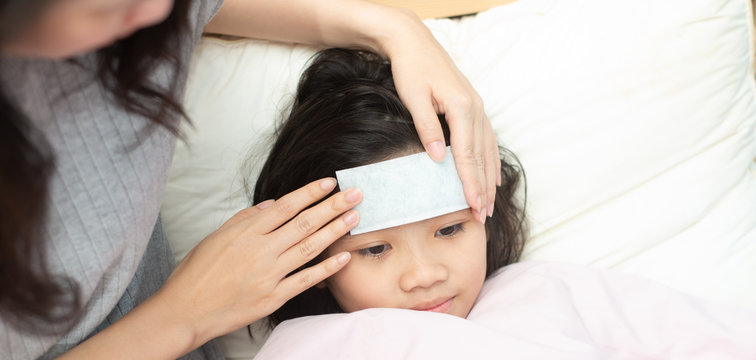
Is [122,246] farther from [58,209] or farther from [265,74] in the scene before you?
[265,74]

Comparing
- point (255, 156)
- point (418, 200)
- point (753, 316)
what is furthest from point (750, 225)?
point (255, 156)

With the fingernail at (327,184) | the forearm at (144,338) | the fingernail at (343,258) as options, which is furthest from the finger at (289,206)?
the forearm at (144,338)

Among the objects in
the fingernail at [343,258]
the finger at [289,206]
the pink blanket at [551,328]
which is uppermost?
the finger at [289,206]

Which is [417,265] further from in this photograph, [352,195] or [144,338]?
[144,338]

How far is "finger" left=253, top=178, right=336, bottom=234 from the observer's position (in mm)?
1035

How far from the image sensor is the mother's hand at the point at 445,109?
1.05 metres

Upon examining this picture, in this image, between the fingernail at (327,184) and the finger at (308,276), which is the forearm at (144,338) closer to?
the finger at (308,276)

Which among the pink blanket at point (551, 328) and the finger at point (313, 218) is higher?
the finger at point (313, 218)

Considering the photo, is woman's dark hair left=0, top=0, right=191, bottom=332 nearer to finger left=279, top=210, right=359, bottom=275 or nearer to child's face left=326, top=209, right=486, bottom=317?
finger left=279, top=210, right=359, bottom=275

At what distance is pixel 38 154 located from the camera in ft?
2.15

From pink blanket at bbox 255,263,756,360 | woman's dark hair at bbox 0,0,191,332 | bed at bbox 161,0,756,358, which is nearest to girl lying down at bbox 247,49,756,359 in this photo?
pink blanket at bbox 255,263,756,360

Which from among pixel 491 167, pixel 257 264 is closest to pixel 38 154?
pixel 257 264

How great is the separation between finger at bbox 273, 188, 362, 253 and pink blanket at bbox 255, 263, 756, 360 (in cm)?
17

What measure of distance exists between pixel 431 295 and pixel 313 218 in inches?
10.5
